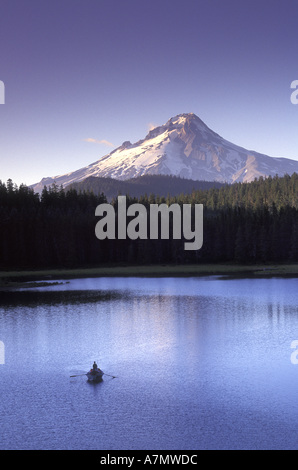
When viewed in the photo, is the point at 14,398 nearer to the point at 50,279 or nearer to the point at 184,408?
the point at 184,408

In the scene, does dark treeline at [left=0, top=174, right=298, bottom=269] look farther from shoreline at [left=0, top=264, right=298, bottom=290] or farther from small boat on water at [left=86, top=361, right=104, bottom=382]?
small boat on water at [left=86, top=361, right=104, bottom=382]

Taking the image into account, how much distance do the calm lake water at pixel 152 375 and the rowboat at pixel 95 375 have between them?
54 centimetres

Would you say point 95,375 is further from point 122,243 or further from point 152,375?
point 122,243

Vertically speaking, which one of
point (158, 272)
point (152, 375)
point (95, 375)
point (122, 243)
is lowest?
point (152, 375)

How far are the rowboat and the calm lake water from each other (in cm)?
54

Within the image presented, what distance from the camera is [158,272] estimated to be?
119 metres

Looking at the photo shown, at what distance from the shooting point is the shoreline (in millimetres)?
108375

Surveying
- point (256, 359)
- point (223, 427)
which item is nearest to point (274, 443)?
point (223, 427)

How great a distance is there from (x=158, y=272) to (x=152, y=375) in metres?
83.4

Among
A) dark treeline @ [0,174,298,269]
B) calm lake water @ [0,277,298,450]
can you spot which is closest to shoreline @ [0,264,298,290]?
dark treeline @ [0,174,298,269]

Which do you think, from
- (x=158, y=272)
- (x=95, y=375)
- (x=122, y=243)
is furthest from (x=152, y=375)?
(x=122, y=243)

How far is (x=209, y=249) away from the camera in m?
140

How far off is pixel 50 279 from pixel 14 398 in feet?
252

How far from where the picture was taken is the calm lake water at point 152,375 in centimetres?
→ 2541
